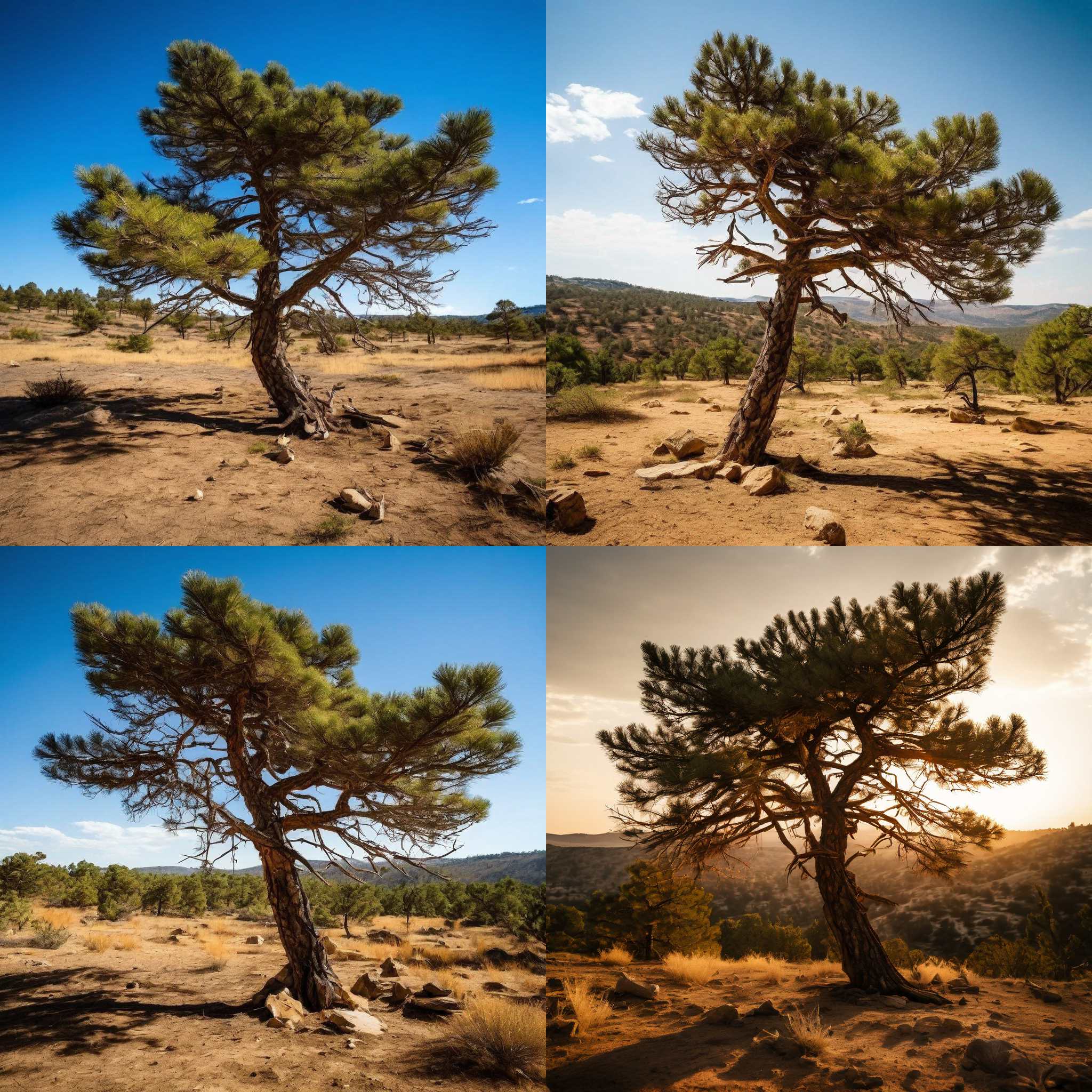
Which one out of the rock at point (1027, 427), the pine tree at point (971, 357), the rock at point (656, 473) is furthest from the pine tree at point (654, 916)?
the pine tree at point (971, 357)

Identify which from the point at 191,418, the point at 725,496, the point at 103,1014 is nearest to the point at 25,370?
the point at 191,418

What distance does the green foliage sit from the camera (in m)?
15.7

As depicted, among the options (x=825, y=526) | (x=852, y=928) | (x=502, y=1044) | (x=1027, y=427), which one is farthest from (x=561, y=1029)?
(x=1027, y=427)

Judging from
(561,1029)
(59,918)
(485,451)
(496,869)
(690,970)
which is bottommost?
(496,869)

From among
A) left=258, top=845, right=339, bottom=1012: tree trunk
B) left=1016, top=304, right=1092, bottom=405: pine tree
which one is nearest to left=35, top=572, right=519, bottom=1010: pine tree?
left=258, top=845, right=339, bottom=1012: tree trunk

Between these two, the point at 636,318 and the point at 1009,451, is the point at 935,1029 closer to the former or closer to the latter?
the point at 1009,451

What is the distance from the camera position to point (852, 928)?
7.40m

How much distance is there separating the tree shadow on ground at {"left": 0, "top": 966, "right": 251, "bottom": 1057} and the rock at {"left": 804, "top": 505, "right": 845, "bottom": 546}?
24.7ft

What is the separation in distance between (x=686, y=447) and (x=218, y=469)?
6204 millimetres

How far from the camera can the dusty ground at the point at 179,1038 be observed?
210 inches

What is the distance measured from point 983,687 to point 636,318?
3945 centimetres

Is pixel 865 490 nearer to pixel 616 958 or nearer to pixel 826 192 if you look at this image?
pixel 826 192

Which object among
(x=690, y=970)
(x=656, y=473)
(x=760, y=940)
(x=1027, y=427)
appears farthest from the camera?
(x=760, y=940)

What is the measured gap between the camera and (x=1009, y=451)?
10438mm
